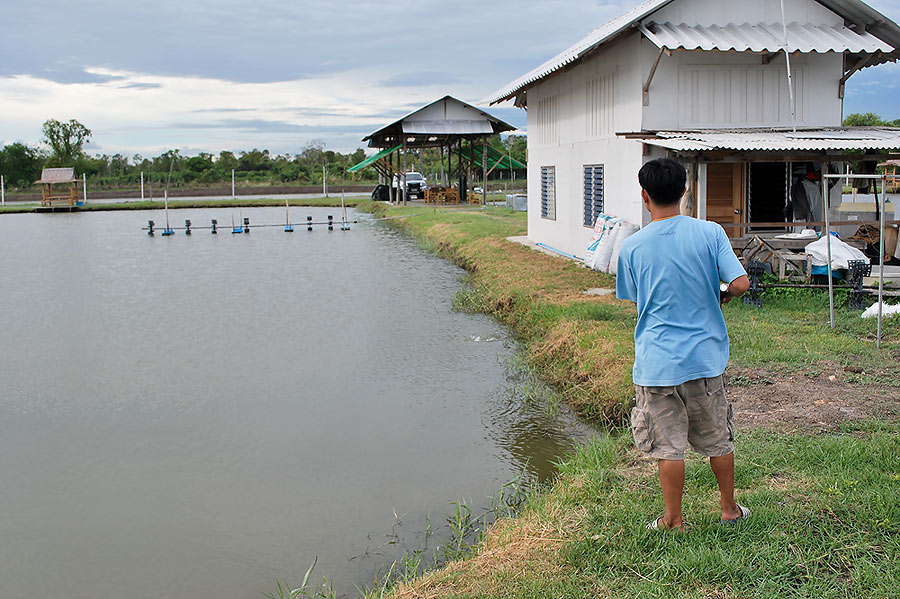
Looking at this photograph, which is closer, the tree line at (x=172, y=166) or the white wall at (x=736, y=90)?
the white wall at (x=736, y=90)

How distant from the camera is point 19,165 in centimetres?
6297

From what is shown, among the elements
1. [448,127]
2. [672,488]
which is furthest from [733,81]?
[448,127]

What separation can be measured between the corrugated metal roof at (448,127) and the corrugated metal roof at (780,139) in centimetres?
2367

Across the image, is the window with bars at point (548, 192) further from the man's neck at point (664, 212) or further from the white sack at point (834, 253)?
the man's neck at point (664, 212)

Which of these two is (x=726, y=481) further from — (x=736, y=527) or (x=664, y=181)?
(x=664, y=181)

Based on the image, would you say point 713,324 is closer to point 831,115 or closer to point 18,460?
point 18,460

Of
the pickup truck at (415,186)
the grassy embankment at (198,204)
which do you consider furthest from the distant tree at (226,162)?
the pickup truck at (415,186)

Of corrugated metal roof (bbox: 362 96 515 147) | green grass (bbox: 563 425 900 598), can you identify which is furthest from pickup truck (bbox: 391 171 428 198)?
green grass (bbox: 563 425 900 598)

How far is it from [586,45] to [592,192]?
3.00 meters

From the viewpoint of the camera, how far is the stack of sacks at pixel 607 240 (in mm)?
13281

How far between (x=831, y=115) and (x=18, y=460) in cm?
1240

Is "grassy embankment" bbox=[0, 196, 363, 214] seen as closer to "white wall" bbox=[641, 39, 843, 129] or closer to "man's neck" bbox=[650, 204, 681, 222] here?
"white wall" bbox=[641, 39, 843, 129]

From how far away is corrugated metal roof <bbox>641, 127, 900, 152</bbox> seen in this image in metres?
10.5

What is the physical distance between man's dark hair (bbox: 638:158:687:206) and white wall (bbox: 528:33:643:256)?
9053 mm
